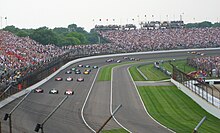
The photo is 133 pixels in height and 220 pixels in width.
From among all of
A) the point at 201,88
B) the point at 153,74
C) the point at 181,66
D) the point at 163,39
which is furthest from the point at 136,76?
the point at 163,39

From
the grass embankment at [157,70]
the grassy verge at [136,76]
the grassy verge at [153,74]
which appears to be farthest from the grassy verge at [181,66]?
the grassy verge at [136,76]

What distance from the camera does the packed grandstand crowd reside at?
56081 mm

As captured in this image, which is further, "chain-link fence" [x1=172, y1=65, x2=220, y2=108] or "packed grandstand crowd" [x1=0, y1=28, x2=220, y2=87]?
"packed grandstand crowd" [x1=0, y1=28, x2=220, y2=87]

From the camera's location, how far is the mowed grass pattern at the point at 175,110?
3250 centimetres

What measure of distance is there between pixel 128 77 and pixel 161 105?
89.0ft

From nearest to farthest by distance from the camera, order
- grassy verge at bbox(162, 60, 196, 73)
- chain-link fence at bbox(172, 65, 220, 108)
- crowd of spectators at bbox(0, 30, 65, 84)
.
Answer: chain-link fence at bbox(172, 65, 220, 108)
crowd of spectators at bbox(0, 30, 65, 84)
grassy verge at bbox(162, 60, 196, 73)

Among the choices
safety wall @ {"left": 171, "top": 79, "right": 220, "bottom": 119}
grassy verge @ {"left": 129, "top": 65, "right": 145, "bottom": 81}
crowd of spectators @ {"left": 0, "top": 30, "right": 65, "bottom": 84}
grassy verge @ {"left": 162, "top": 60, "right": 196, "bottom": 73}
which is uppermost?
crowd of spectators @ {"left": 0, "top": 30, "right": 65, "bottom": 84}

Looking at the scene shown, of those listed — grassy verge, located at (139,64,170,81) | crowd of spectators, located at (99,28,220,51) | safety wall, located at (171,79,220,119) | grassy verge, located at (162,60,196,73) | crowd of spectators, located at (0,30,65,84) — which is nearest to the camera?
safety wall, located at (171,79,220,119)

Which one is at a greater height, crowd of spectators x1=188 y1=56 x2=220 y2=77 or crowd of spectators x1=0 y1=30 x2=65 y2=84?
crowd of spectators x1=0 y1=30 x2=65 y2=84

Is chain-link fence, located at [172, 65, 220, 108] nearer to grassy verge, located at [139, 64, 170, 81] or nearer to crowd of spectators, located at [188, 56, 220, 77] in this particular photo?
crowd of spectators, located at [188, 56, 220, 77]

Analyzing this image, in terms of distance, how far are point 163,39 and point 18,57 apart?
262 feet

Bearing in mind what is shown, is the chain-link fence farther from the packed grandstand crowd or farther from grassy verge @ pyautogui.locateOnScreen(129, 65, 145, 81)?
the packed grandstand crowd

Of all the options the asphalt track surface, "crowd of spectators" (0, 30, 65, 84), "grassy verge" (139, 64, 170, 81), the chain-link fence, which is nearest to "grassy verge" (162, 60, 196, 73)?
"grassy verge" (139, 64, 170, 81)

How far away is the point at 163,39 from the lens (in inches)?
5384
